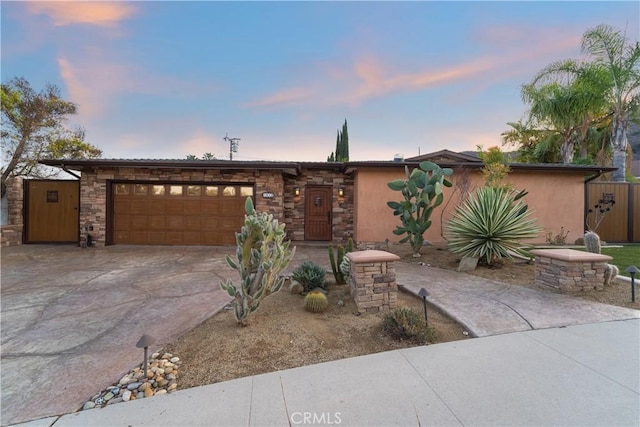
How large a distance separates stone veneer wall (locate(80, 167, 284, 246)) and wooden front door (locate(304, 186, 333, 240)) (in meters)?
1.14

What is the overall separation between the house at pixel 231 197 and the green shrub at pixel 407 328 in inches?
226

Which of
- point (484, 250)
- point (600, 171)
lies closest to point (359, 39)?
point (484, 250)

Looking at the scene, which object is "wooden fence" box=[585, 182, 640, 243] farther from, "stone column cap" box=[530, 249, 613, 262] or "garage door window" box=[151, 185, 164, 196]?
"garage door window" box=[151, 185, 164, 196]

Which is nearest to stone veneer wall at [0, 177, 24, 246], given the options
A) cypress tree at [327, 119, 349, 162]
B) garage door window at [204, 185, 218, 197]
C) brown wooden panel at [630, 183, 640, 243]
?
garage door window at [204, 185, 218, 197]

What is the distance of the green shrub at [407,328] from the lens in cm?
292

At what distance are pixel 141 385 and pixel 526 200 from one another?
10882mm

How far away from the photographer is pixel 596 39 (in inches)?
390

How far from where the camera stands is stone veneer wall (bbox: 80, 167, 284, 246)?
8.96 metres

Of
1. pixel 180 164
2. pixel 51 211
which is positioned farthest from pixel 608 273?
pixel 51 211

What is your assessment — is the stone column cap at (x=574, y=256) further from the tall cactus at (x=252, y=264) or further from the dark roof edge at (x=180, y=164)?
the dark roof edge at (x=180, y=164)

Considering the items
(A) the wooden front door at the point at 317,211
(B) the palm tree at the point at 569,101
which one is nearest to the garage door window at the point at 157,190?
(A) the wooden front door at the point at 317,211

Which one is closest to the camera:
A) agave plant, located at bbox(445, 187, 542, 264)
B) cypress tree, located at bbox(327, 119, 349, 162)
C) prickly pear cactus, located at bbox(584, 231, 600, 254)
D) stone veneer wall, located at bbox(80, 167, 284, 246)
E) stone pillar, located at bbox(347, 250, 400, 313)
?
stone pillar, located at bbox(347, 250, 400, 313)

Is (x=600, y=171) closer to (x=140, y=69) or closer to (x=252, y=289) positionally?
(x=252, y=289)

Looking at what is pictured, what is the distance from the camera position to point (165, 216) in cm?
934
